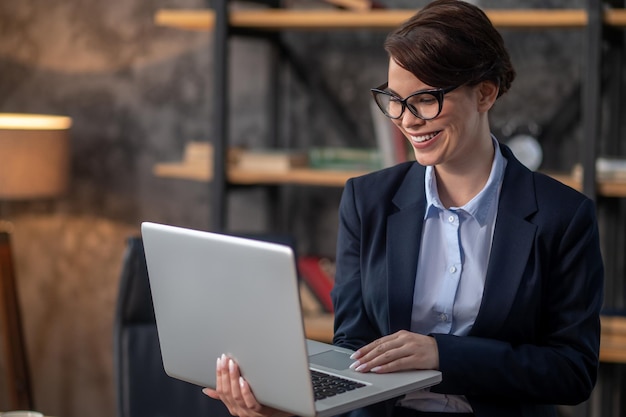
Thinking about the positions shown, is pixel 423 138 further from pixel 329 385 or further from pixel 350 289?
pixel 329 385

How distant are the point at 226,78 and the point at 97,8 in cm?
86

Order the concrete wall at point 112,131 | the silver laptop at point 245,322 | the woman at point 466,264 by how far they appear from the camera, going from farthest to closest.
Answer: the concrete wall at point 112,131
the woman at point 466,264
the silver laptop at point 245,322

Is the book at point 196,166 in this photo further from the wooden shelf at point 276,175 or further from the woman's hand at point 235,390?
the woman's hand at point 235,390

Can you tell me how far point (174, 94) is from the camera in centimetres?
349

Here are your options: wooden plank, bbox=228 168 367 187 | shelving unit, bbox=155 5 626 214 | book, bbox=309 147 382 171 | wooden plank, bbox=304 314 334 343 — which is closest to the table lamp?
shelving unit, bbox=155 5 626 214

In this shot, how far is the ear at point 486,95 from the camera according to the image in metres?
1.62

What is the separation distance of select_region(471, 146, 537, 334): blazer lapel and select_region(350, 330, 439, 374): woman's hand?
112 millimetres

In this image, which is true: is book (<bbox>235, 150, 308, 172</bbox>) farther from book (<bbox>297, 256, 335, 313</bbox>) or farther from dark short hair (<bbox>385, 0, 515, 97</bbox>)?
dark short hair (<bbox>385, 0, 515, 97</bbox>)

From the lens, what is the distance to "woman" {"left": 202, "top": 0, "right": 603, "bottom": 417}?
156 cm

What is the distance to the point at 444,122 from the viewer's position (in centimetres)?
158

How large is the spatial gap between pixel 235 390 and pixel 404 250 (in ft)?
1.32

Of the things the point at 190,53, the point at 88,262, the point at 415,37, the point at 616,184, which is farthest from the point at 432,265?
the point at 88,262

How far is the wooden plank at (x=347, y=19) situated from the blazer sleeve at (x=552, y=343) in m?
1.18

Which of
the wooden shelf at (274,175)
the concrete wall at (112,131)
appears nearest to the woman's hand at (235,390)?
the wooden shelf at (274,175)
